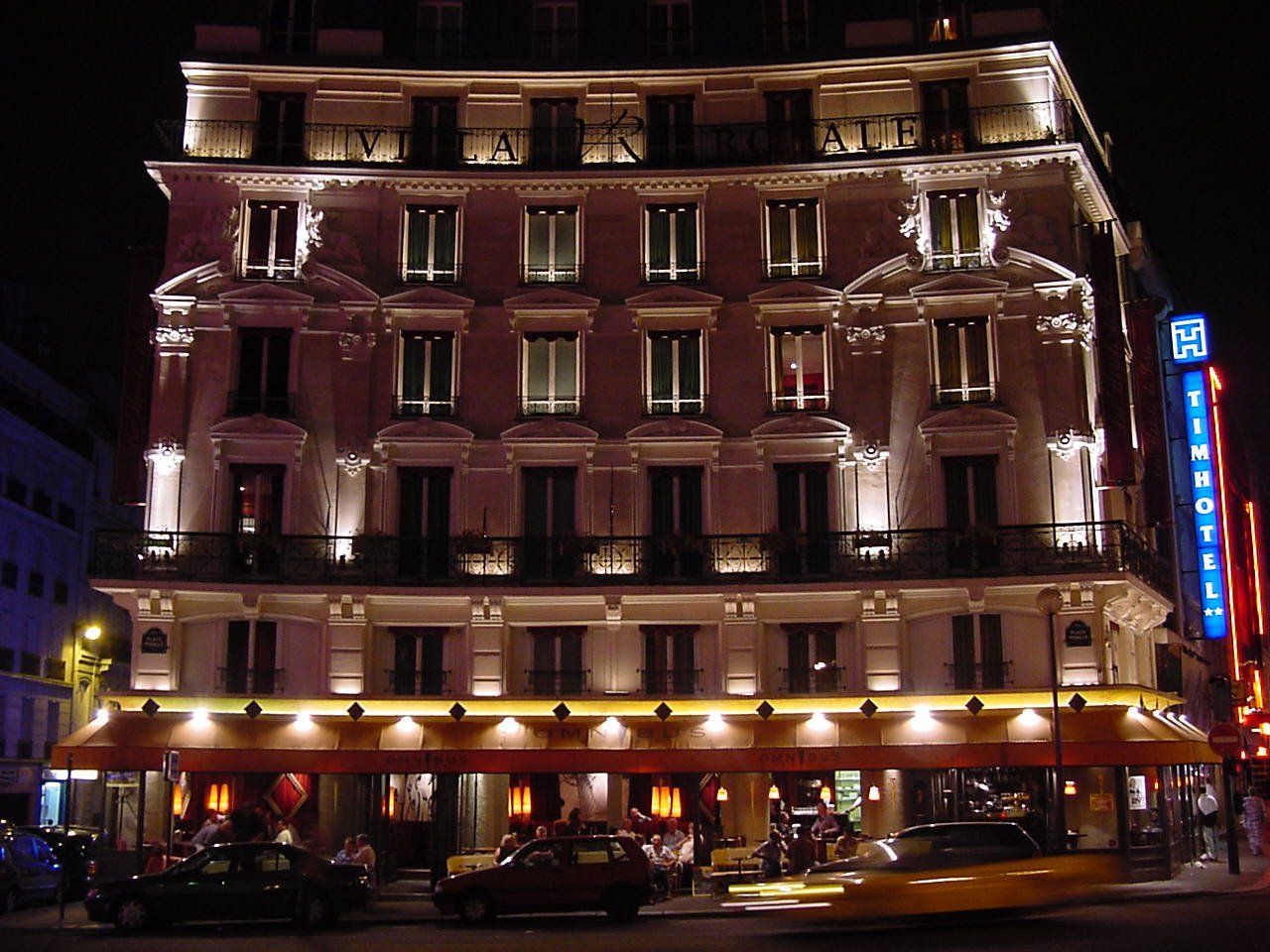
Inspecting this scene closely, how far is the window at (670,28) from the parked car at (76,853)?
23584 mm

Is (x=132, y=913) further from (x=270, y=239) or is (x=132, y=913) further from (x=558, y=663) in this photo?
(x=270, y=239)

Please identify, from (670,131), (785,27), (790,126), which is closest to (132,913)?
(670,131)

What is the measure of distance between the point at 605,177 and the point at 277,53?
8960mm

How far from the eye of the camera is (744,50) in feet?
123

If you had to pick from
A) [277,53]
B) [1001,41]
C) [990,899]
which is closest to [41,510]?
[277,53]

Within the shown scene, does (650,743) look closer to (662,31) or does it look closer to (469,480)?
(469,480)

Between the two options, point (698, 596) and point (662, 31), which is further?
point (662, 31)

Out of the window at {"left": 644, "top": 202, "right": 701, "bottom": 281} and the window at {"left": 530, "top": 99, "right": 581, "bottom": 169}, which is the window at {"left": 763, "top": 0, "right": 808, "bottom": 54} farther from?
the window at {"left": 530, "top": 99, "right": 581, "bottom": 169}

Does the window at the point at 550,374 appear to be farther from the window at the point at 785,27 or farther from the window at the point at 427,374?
the window at the point at 785,27

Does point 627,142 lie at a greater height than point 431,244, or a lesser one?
greater

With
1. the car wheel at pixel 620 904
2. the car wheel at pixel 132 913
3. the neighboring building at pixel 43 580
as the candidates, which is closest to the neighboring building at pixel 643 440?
the car wheel at pixel 620 904

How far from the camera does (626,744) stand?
33406mm

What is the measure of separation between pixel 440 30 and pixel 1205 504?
24141mm

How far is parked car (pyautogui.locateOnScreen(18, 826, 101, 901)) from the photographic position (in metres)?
31.2
